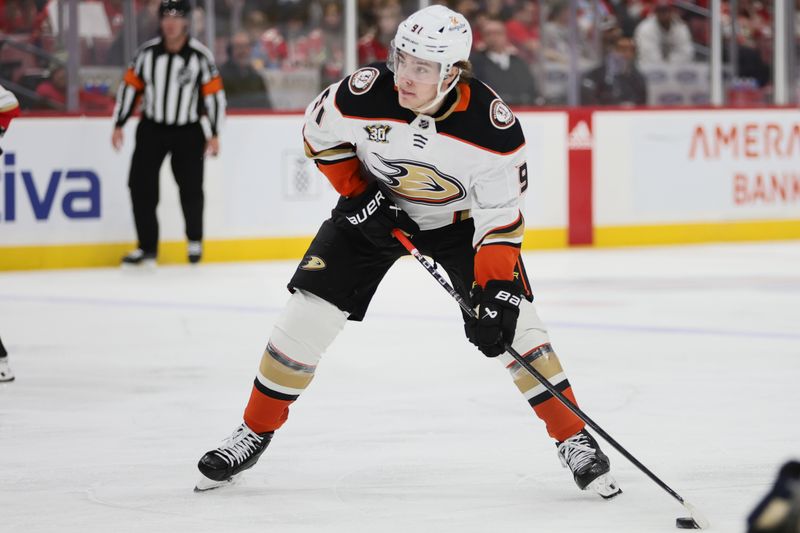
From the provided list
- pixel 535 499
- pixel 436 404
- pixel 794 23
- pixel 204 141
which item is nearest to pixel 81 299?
pixel 204 141

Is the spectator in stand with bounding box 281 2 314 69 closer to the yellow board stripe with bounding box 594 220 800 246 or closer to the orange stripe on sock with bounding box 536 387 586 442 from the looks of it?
the yellow board stripe with bounding box 594 220 800 246

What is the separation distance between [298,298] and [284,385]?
0.61 feet

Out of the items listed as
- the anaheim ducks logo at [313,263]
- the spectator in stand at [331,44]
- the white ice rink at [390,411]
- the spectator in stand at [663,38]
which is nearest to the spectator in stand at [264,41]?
the spectator in stand at [331,44]

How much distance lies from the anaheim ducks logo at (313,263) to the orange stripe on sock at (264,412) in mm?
284

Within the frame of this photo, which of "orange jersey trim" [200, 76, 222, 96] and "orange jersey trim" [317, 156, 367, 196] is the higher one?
"orange jersey trim" [200, 76, 222, 96]

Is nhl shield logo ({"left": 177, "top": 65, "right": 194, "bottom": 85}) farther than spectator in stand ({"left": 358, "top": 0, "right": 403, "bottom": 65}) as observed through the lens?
No

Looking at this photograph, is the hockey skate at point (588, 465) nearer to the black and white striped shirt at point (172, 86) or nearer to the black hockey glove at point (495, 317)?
the black hockey glove at point (495, 317)

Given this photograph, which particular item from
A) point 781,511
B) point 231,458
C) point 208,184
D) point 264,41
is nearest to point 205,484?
point 231,458

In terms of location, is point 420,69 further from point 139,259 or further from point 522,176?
point 139,259

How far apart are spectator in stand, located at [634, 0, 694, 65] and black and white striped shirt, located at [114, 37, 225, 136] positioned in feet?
10.7

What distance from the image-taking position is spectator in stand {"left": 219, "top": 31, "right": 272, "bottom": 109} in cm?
817

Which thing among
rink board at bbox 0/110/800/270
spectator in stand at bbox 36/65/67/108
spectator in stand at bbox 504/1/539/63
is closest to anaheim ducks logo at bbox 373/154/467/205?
rink board at bbox 0/110/800/270

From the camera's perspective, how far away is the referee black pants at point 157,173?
7.26m

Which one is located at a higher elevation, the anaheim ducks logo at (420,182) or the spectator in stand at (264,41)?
the spectator in stand at (264,41)
